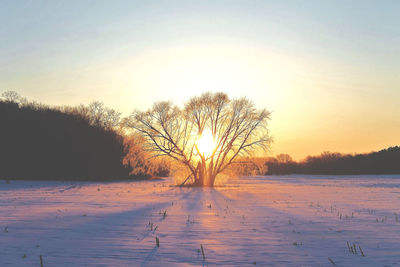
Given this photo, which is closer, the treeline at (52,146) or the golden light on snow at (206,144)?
the golden light on snow at (206,144)

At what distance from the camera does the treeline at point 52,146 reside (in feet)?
151

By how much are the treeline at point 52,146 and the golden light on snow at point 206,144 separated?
22.0 m

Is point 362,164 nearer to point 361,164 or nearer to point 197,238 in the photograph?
point 361,164

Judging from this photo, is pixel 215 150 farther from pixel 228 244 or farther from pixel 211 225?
pixel 228 244

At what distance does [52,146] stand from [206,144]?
29267 millimetres

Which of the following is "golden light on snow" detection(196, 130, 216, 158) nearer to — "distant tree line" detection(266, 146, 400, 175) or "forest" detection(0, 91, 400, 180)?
"forest" detection(0, 91, 400, 180)

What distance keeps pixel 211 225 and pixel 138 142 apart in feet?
73.5

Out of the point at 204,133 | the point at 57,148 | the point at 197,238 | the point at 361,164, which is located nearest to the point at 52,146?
the point at 57,148

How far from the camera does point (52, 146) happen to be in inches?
1956

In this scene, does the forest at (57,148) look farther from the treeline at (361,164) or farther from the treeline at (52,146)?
the treeline at (361,164)

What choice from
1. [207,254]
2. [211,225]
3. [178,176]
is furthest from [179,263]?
[178,176]

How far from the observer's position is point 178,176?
111 feet

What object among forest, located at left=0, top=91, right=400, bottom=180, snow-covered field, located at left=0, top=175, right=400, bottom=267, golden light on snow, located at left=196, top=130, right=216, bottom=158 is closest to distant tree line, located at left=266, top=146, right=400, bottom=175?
forest, located at left=0, top=91, right=400, bottom=180

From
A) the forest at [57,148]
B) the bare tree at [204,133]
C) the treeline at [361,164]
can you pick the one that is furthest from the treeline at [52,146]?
the treeline at [361,164]
